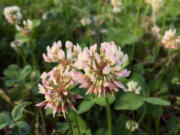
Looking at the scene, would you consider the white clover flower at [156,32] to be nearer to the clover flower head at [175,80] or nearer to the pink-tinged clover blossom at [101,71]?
the clover flower head at [175,80]

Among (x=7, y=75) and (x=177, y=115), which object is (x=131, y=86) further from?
(x=7, y=75)

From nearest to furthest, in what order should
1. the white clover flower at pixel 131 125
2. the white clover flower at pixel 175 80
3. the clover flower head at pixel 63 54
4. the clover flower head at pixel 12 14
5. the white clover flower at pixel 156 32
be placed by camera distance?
the clover flower head at pixel 63 54
the white clover flower at pixel 131 125
the white clover flower at pixel 175 80
the clover flower head at pixel 12 14
the white clover flower at pixel 156 32

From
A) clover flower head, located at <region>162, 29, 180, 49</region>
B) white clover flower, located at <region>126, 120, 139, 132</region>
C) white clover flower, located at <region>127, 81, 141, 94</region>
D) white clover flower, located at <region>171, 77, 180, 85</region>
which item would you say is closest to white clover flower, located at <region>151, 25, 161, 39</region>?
clover flower head, located at <region>162, 29, 180, 49</region>

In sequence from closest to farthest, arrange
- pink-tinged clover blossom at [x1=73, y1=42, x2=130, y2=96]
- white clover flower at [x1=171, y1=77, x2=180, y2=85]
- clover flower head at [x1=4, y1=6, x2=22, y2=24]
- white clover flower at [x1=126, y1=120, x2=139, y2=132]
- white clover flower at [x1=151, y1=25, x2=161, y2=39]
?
pink-tinged clover blossom at [x1=73, y1=42, x2=130, y2=96]
white clover flower at [x1=126, y1=120, x2=139, y2=132]
white clover flower at [x1=171, y1=77, x2=180, y2=85]
clover flower head at [x1=4, y1=6, x2=22, y2=24]
white clover flower at [x1=151, y1=25, x2=161, y2=39]

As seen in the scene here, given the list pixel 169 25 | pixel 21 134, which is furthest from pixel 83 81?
pixel 169 25

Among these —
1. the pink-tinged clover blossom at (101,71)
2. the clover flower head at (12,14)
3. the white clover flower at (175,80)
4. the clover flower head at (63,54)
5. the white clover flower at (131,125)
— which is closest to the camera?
the pink-tinged clover blossom at (101,71)

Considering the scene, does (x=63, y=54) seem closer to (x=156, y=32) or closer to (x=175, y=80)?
(x=175, y=80)

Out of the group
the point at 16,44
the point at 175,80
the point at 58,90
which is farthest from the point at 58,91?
the point at 16,44

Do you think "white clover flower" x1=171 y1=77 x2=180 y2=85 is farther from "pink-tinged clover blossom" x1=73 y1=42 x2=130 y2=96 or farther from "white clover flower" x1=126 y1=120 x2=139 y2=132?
"pink-tinged clover blossom" x1=73 y1=42 x2=130 y2=96

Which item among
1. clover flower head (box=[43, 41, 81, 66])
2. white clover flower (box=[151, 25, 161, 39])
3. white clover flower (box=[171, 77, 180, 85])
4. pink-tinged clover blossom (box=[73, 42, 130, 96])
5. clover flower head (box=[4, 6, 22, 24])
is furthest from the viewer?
white clover flower (box=[151, 25, 161, 39])

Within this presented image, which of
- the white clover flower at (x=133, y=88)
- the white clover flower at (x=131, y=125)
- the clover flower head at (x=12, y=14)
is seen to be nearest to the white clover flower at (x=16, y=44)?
the clover flower head at (x=12, y=14)
